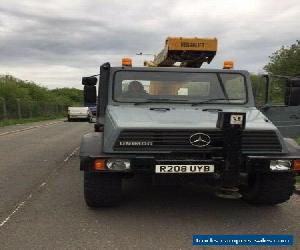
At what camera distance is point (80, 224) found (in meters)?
5.44

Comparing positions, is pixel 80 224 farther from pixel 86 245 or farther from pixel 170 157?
pixel 170 157

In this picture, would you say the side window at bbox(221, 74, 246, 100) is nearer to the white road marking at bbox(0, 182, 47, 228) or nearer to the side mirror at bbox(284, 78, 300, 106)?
the side mirror at bbox(284, 78, 300, 106)

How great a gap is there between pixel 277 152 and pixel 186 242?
5.51 feet

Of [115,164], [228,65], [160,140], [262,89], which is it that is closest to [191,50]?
[228,65]

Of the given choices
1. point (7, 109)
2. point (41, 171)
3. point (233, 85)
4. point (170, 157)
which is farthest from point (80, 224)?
point (7, 109)

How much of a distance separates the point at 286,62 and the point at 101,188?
27.8 m

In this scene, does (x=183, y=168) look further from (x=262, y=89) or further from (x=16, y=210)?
(x=262, y=89)

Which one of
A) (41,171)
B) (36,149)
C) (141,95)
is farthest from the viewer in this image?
(36,149)

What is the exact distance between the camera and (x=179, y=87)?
275 inches

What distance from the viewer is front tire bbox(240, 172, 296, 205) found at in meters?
5.99

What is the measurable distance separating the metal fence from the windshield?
2841 cm

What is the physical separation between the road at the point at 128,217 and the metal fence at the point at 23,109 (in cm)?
2709

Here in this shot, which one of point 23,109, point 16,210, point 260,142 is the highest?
point 260,142

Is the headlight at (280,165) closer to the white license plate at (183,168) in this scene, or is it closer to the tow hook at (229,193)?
the tow hook at (229,193)
